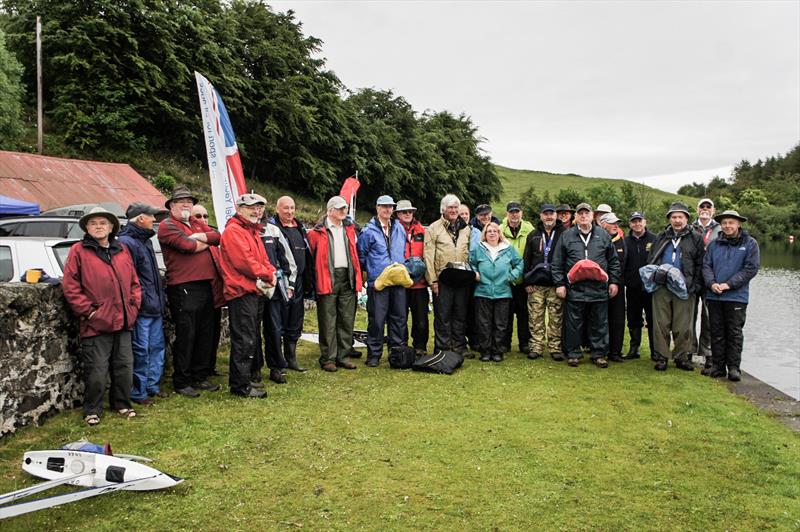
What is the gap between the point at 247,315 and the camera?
5.86 metres

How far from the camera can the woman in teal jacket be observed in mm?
7842

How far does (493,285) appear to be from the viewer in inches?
310

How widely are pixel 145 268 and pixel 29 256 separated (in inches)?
84.5

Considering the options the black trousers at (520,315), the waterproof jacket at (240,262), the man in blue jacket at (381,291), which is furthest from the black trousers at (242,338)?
the black trousers at (520,315)

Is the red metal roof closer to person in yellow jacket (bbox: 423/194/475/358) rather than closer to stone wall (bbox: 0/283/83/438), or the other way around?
person in yellow jacket (bbox: 423/194/475/358)

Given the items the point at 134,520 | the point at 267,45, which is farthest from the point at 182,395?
the point at 267,45

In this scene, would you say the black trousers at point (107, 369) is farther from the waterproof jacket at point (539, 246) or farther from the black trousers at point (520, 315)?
the waterproof jacket at point (539, 246)

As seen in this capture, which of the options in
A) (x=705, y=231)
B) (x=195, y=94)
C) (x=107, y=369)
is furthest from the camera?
(x=195, y=94)

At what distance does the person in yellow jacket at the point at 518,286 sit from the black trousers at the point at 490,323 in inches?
9.9

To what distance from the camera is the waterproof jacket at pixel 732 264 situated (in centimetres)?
716

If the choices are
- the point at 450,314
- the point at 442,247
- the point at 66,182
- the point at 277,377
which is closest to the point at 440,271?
the point at 442,247

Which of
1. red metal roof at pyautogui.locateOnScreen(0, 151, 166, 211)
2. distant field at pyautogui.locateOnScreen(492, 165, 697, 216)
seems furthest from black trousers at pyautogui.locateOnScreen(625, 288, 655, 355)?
distant field at pyautogui.locateOnScreen(492, 165, 697, 216)

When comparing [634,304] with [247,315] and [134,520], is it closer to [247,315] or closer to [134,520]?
[247,315]

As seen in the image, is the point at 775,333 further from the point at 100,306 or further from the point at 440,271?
the point at 100,306
